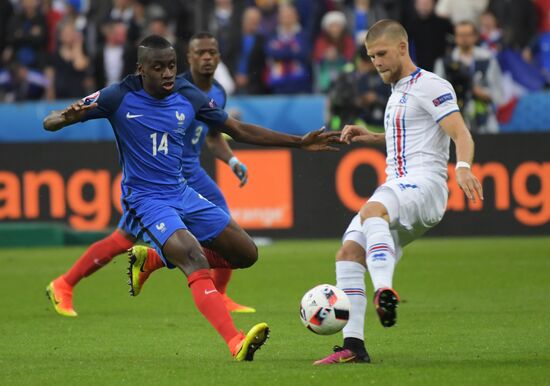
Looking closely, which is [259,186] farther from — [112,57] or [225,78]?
[112,57]

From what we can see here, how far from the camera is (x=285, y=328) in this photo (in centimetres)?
952

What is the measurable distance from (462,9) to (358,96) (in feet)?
9.73

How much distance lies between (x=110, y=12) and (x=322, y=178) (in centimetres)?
500

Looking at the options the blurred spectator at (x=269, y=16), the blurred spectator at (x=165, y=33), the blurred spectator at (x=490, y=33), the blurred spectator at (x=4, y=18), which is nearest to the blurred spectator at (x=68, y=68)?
the blurred spectator at (x=165, y=33)

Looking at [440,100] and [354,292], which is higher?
[440,100]

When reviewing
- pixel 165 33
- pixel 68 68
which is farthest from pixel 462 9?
pixel 68 68

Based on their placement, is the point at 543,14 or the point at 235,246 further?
the point at 543,14

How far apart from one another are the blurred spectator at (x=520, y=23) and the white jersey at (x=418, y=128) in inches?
457

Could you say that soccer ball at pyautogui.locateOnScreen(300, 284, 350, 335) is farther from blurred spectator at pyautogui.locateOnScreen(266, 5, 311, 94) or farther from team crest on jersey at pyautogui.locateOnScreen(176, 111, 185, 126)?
blurred spectator at pyautogui.locateOnScreen(266, 5, 311, 94)

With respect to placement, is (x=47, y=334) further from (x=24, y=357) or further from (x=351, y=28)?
(x=351, y=28)

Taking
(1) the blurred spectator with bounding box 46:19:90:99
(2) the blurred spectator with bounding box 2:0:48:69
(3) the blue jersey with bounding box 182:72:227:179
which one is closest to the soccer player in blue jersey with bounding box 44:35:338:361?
(3) the blue jersey with bounding box 182:72:227:179

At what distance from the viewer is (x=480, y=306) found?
10750 millimetres

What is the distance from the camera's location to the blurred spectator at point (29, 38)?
20.0m

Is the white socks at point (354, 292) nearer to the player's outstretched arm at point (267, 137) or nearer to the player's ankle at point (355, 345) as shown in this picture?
the player's ankle at point (355, 345)
